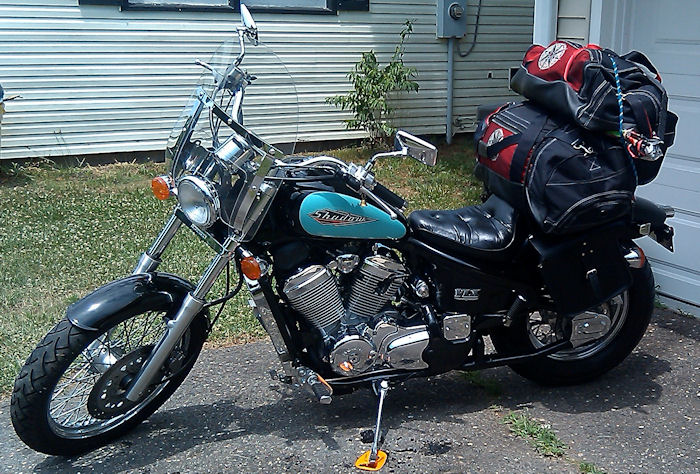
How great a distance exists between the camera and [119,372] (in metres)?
3.15

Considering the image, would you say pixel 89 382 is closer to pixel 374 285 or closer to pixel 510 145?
pixel 374 285

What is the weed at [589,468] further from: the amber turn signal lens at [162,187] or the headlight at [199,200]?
the amber turn signal lens at [162,187]

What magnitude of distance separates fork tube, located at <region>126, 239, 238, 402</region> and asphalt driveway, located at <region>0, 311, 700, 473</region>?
32cm

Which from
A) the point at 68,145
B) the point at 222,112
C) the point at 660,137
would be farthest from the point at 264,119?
the point at 68,145

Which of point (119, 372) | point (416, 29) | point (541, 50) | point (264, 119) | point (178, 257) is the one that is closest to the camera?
point (119, 372)

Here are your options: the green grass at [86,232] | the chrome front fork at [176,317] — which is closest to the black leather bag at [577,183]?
the chrome front fork at [176,317]

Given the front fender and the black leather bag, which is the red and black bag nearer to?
the black leather bag

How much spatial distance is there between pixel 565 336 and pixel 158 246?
1.87 metres

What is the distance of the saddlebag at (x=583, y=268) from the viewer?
3.30 meters

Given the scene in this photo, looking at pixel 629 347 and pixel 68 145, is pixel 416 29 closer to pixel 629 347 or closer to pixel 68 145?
pixel 68 145

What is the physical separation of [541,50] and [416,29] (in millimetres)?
6060

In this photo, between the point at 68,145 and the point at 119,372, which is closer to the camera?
the point at 119,372

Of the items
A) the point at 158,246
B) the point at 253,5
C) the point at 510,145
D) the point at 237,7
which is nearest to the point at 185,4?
the point at 237,7

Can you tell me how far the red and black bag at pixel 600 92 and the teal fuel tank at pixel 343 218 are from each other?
864 millimetres
